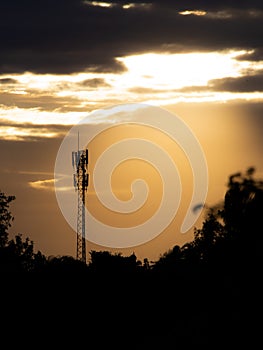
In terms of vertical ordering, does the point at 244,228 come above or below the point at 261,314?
above

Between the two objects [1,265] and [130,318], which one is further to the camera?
[1,265]

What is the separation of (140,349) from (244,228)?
36.2 ft

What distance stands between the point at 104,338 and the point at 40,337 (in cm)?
398

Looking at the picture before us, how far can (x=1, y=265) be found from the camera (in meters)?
105

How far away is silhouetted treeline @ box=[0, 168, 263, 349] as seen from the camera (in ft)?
196

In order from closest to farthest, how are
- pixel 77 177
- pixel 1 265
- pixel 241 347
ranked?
1. pixel 241 347
2. pixel 1 265
3. pixel 77 177

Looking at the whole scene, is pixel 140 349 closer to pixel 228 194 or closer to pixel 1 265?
pixel 228 194

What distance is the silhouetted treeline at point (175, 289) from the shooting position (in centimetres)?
5978

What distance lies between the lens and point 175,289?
84188mm

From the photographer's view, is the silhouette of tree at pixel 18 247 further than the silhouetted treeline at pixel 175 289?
Yes

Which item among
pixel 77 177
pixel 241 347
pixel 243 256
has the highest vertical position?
pixel 77 177

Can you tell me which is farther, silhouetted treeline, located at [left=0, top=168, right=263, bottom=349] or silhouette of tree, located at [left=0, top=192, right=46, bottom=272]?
silhouette of tree, located at [left=0, top=192, right=46, bottom=272]

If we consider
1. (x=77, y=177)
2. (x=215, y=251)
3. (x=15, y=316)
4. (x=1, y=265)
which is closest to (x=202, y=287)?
(x=215, y=251)

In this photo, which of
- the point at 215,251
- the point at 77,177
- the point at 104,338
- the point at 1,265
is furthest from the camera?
the point at 77,177
